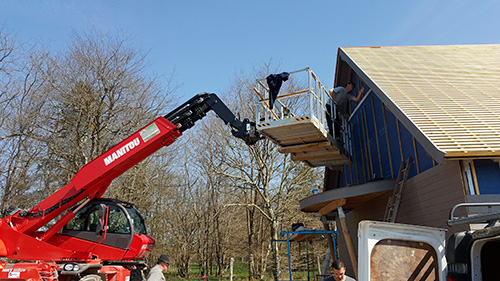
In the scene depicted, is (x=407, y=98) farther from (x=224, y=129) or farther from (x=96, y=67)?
(x=224, y=129)

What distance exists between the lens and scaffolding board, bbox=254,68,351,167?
31.9ft

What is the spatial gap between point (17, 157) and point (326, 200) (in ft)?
44.8

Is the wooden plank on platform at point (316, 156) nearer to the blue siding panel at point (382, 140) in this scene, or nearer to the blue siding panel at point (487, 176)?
the blue siding panel at point (382, 140)

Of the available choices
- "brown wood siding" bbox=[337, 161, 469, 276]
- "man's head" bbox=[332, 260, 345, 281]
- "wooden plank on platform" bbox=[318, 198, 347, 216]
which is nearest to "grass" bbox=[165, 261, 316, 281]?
"wooden plank on platform" bbox=[318, 198, 347, 216]

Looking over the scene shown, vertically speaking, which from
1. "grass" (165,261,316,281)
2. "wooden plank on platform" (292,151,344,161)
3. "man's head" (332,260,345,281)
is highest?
"wooden plank on platform" (292,151,344,161)

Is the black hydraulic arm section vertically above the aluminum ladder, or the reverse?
the black hydraulic arm section

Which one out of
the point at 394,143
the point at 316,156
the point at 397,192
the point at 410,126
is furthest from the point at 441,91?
the point at 316,156

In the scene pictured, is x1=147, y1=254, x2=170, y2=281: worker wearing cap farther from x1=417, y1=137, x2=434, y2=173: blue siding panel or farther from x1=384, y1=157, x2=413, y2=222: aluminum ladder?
x1=417, y1=137, x2=434, y2=173: blue siding panel

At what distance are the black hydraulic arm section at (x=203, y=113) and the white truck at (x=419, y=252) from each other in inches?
262

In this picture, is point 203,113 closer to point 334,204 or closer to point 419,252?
point 334,204

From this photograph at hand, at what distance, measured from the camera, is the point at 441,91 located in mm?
10328

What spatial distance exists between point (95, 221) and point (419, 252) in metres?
8.90

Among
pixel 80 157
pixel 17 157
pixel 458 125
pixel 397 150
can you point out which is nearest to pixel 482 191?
pixel 458 125

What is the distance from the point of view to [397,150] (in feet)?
34.3
